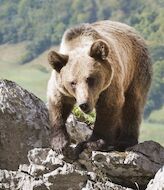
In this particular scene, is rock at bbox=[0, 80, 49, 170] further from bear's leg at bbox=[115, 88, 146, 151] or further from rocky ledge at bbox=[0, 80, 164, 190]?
bear's leg at bbox=[115, 88, 146, 151]

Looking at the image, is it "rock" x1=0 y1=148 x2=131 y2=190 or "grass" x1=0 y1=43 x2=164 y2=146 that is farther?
"grass" x1=0 y1=43 x2=164 y2=146

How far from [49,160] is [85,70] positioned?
130 centimetres

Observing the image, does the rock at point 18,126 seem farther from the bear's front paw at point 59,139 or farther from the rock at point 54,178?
the rock at point 54,178

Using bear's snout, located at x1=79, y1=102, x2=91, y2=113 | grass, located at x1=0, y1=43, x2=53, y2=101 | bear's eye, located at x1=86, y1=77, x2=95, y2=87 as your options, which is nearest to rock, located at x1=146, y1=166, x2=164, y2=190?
bear's snout, located at x1=79, y1=102, x2=91, y2=113

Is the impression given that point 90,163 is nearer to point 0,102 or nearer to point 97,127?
point 97,127

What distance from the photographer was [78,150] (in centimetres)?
877

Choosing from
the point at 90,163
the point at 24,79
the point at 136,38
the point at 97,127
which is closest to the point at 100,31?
the point at 136,38

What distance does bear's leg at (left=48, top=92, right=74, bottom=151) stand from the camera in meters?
9.06

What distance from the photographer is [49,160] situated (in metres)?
8.20

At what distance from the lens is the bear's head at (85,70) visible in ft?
28.4

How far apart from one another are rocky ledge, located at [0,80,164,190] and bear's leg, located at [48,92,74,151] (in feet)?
1.01

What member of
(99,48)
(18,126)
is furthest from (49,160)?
(99,48)

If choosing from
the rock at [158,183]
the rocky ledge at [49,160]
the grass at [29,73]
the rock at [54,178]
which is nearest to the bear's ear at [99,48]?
the rocky ledge at [49,160]

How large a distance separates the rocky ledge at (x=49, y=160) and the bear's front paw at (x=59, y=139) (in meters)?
0.21
